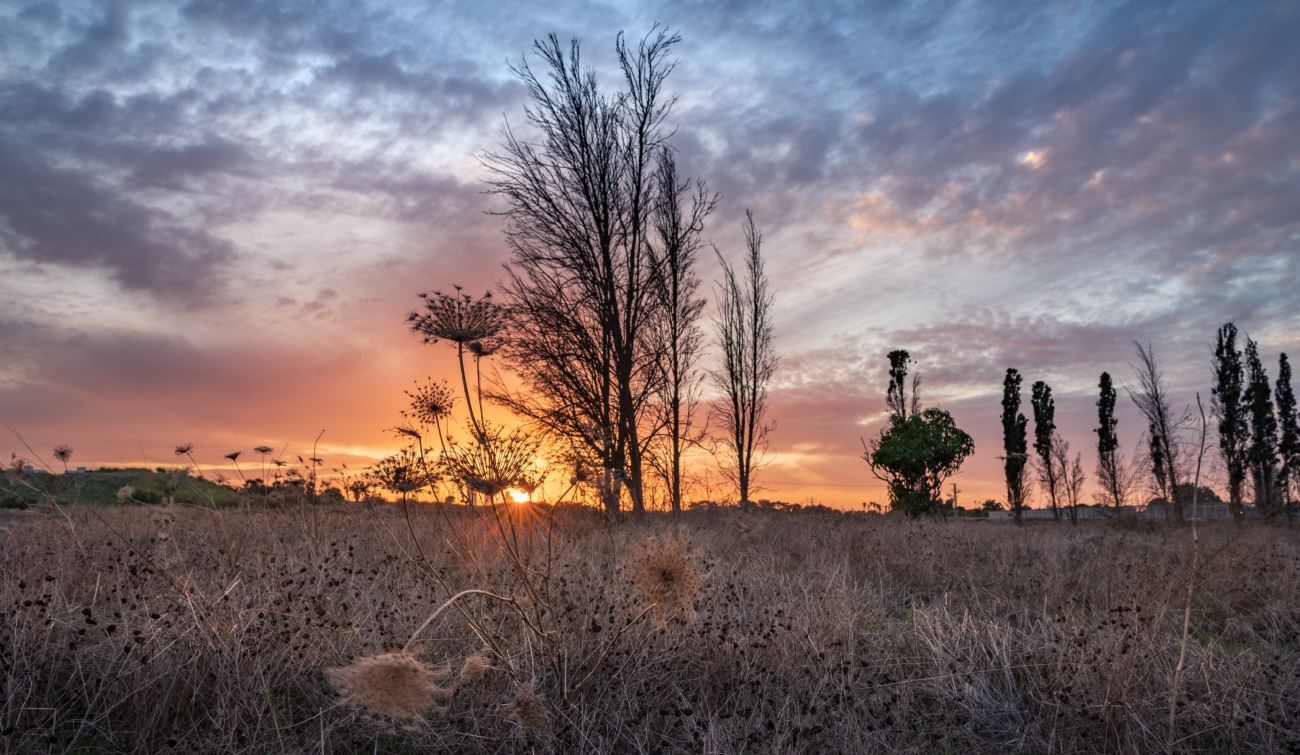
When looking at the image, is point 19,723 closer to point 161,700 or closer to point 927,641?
point 161,700

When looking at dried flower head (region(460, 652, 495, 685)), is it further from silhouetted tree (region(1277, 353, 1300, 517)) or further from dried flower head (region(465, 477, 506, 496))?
silhouetted tree (region(1277, 353, 1300, 517))

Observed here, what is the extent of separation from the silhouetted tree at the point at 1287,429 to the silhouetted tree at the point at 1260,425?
1.26ft

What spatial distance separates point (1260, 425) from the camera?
29125 millimetres

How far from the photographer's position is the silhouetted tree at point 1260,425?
92.6ft

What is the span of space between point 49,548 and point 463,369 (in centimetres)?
455

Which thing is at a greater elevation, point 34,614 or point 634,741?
point 34,614

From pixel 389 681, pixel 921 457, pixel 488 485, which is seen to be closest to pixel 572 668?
pixel 488 485

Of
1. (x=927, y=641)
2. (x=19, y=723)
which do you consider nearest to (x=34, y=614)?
(x=19, y=723)

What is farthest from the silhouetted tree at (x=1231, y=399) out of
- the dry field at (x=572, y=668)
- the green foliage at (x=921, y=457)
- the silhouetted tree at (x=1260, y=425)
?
the dry field at (x=572, y=668)

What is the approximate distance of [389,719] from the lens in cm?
330

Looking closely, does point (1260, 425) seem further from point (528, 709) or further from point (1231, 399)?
point (528, 709)

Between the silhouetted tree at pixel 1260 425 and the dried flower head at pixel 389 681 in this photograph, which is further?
the silhouetted tree at pixel 1260 425

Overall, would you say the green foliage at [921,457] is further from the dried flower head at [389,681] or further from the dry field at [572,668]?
the dried flower head at [389,681]

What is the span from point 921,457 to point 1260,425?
18.4m
